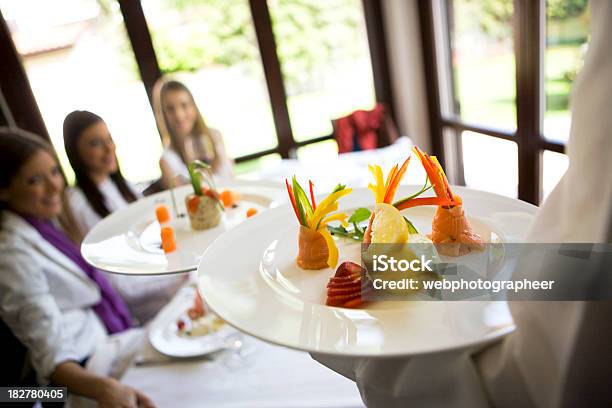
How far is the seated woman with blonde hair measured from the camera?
225 cm

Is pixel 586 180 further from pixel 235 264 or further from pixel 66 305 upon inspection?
pixel 66 305

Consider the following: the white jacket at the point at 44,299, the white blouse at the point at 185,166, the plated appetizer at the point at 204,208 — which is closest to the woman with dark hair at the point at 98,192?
the white jacket at the point at 44,299

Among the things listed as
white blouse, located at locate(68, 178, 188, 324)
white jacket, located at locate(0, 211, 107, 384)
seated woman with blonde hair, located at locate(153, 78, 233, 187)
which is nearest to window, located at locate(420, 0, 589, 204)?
seated woman with blonde hair, located at locate(153, 78, 233, 187)

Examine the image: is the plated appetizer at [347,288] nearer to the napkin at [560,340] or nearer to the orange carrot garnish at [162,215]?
the napkin at [560,340]

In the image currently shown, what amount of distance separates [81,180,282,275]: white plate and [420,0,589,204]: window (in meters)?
1.28

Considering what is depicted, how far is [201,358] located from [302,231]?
1.87 feet

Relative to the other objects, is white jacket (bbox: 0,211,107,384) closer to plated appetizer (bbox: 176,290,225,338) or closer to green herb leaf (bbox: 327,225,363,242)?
plated appetizer (bbox: 176,290,225,338)

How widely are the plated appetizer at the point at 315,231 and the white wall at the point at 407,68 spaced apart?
251cm

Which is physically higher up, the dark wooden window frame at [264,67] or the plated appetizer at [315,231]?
the dark wooden window frame at [264,67]

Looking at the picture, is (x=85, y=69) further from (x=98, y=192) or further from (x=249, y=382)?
(x=249, y=382)

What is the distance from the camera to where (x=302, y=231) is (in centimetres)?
68

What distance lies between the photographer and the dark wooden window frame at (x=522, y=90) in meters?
1.95

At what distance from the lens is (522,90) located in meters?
2.08

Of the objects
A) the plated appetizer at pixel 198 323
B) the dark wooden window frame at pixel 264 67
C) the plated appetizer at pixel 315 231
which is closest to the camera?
the plated appetizer at pixel 315 231
